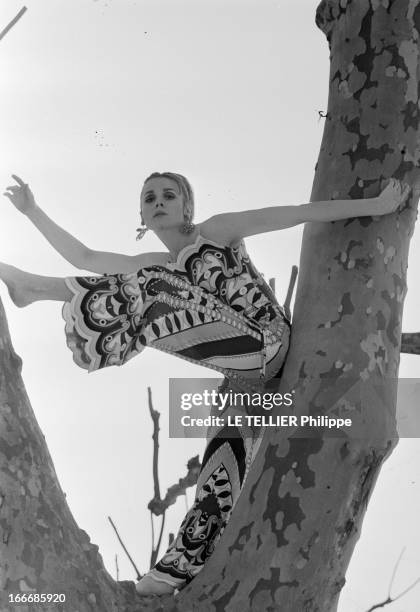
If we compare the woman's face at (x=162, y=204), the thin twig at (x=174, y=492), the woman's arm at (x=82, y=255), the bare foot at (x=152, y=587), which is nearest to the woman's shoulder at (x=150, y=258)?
the woman's arm at (x=82, y=255)

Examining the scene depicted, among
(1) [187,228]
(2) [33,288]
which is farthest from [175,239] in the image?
(2) [33,288]

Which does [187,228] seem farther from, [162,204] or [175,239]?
[162,204]

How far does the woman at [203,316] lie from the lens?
115 inches

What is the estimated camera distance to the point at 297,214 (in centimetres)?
308

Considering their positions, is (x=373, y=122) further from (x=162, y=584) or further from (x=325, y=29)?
(x=162, y=584)

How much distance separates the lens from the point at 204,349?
10.2 feet

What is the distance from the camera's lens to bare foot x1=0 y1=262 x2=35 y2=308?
9.86 ft

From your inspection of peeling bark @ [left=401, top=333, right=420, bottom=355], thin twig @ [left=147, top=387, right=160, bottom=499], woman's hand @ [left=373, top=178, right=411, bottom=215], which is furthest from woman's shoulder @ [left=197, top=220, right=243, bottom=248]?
thin twig @ [left=147, top=387, right=160, bottom=499]

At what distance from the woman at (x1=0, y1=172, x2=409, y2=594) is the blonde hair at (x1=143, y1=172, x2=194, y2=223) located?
175 mm

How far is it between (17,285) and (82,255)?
2.45ft

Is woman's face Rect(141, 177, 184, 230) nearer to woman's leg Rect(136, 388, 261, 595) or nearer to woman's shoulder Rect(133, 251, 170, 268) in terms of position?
woman's shoulder Rect(133, 251, 170, 268)

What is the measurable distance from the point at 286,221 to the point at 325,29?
838 mm

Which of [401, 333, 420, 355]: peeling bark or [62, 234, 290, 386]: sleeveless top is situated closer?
[62, 234, 290, 386]: sleeveless top

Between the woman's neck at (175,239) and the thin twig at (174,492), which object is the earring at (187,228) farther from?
the thin twig at (174,492)
